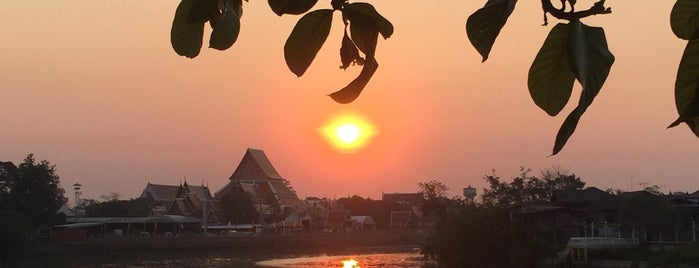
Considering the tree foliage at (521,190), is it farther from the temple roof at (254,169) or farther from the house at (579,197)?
the temple roof at (254,169)

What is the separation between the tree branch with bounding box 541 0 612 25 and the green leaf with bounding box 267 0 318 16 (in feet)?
0.47

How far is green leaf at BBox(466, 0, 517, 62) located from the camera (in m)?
0.46

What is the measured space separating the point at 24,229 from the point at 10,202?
5.44 metres

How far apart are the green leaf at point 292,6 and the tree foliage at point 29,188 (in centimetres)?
3220

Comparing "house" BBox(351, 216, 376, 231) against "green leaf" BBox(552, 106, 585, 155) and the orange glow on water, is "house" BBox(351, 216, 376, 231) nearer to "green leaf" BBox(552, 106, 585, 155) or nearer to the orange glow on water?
the orange glow on water

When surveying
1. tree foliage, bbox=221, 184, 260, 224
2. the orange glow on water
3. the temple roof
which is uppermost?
the temple roof

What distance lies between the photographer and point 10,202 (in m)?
30.3

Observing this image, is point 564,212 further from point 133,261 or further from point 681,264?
point 133,261

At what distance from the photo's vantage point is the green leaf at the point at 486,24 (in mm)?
465

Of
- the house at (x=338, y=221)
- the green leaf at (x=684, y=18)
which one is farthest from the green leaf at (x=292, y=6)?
the house at (x=338, y=221)

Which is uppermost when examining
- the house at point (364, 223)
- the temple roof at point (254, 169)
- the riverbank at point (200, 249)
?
the temple roof at point (254, 169)

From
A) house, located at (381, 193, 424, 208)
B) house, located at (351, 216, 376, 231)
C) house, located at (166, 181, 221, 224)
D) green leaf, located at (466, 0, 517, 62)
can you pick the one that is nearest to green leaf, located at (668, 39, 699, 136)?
green leaf, located at (466, 0, 517, 62)

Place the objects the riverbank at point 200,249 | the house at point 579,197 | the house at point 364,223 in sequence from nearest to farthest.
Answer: the house at point 579,197
the riverbank at point 200,249
the house at point 364,223

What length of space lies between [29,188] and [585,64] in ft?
109
